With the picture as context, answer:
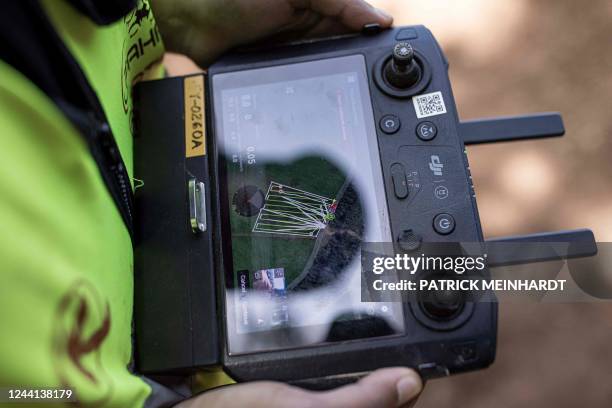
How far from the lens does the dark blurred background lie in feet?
3.72

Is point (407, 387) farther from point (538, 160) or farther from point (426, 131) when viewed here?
point (538, 160)

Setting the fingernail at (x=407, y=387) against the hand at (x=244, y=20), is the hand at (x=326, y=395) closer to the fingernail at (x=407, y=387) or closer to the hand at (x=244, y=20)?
the fingernail at (x=407, y=387)

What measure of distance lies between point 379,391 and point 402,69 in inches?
14.8

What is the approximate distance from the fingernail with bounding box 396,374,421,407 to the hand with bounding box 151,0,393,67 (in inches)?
17.6

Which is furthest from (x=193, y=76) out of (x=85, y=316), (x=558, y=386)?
(x=558, y=386)

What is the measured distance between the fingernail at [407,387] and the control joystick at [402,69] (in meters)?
0.34

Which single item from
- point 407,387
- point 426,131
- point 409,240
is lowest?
point 407,387

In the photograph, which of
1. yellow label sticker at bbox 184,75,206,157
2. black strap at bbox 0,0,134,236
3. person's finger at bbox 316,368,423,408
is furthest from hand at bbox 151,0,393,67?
person's finger at bbox 316,368,423,408

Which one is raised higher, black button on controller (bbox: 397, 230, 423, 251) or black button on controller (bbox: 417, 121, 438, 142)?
black button on controller (bbox: 417, 121, 438, 142)

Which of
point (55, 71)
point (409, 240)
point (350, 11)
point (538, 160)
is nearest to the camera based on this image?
point (55, 71)

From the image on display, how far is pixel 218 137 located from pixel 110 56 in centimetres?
16

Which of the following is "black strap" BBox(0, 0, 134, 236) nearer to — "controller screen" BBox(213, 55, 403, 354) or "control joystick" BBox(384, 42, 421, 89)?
"controller screen" BBox(213, 55, 403, 354)

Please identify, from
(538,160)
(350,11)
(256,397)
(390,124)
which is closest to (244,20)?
(350,11)

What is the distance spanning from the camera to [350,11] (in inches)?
32.7
